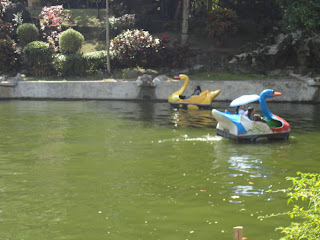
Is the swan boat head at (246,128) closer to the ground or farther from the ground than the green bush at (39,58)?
closer to the ground

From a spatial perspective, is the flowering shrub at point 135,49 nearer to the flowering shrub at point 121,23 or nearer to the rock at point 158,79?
the rock at point 158,79

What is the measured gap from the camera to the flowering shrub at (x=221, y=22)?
34.6 m

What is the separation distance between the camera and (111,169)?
41.7 ft

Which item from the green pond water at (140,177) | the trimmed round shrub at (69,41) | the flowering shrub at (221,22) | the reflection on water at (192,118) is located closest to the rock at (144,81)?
the reflection on water at (192,118)

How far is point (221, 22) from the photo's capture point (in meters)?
34.5

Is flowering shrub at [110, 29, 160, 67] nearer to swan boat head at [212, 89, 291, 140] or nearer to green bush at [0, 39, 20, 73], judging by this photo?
green bush at [0, 39, 20, 73]

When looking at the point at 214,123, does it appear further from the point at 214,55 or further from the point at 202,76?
the point at 214,55

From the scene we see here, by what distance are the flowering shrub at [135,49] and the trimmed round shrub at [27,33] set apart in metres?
6.47

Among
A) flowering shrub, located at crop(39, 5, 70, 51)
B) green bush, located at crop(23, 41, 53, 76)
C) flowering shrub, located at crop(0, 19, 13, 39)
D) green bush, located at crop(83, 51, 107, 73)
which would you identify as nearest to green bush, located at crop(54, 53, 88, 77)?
green bush, located at crop(83, 51, 107, 73)

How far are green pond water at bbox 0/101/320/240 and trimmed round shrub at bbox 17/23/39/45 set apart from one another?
1524cm

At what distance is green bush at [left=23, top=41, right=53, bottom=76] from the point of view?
1252 inches

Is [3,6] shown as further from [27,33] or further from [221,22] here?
[221,22]


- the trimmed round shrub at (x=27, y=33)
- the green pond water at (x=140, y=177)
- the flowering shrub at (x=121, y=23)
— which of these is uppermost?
the flowering shrub at (x=121, y=23)

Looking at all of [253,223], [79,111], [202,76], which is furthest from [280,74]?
[253,223]
